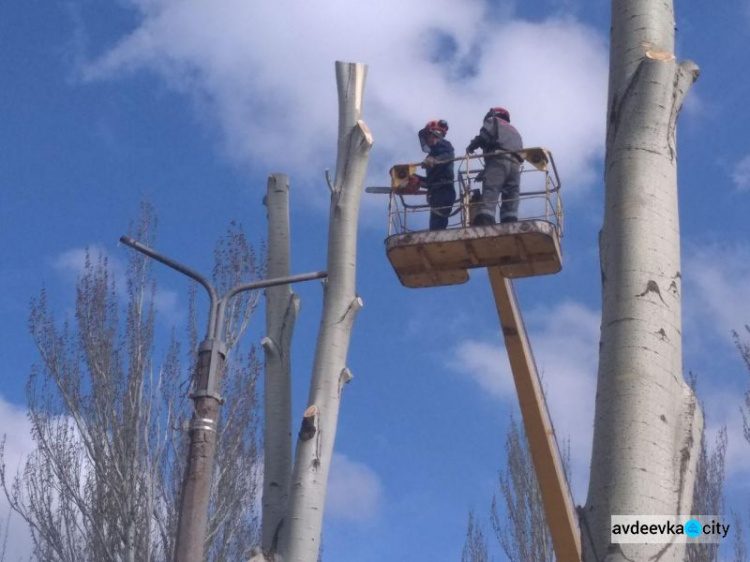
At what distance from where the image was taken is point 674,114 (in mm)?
3562

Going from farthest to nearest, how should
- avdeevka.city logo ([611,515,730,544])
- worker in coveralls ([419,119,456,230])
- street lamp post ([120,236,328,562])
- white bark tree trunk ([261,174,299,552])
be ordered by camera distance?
worker in coveralls ([419,119,456,230]) → white bark tree trunk ([261,174,299,552]) → street lamp post ([120,236,328,562]) → avdeevka.city logo ([611,515,730,544])

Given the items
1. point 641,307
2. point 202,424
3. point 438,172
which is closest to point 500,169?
point 438,172

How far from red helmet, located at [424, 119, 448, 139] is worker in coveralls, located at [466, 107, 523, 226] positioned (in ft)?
1.40

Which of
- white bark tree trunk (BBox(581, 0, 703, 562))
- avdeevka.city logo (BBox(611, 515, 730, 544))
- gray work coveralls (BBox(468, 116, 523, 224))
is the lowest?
avdeevka.city logo (BBox(611, 515, 730, 544))

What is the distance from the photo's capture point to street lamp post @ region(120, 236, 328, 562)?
616cm

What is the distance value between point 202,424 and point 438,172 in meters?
3.69

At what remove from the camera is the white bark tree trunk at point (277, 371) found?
6910mm

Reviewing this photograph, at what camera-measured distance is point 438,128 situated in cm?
954

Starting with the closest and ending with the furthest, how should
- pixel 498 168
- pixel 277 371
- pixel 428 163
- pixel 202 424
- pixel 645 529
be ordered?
pixel 645 529 < pixel 202 424 < pixel 277 371 < pixel 498 168 < pixel 428 163

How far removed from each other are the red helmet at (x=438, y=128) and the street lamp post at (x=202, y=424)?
2.80 metres

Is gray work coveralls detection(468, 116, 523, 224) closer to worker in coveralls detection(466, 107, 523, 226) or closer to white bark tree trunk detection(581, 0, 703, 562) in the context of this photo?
worker in coveralls detection(466, 107, 523, 226)

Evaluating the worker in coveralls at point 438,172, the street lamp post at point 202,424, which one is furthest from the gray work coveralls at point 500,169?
the street lamp post at point 202,424

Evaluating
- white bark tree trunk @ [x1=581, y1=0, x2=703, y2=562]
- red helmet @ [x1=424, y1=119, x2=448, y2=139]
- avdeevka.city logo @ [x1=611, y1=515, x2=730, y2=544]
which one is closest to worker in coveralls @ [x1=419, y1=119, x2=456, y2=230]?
red helmet @ [x1=424, y1=119, x2=448, y2=139]

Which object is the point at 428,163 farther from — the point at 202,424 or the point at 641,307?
the point at 641,307
